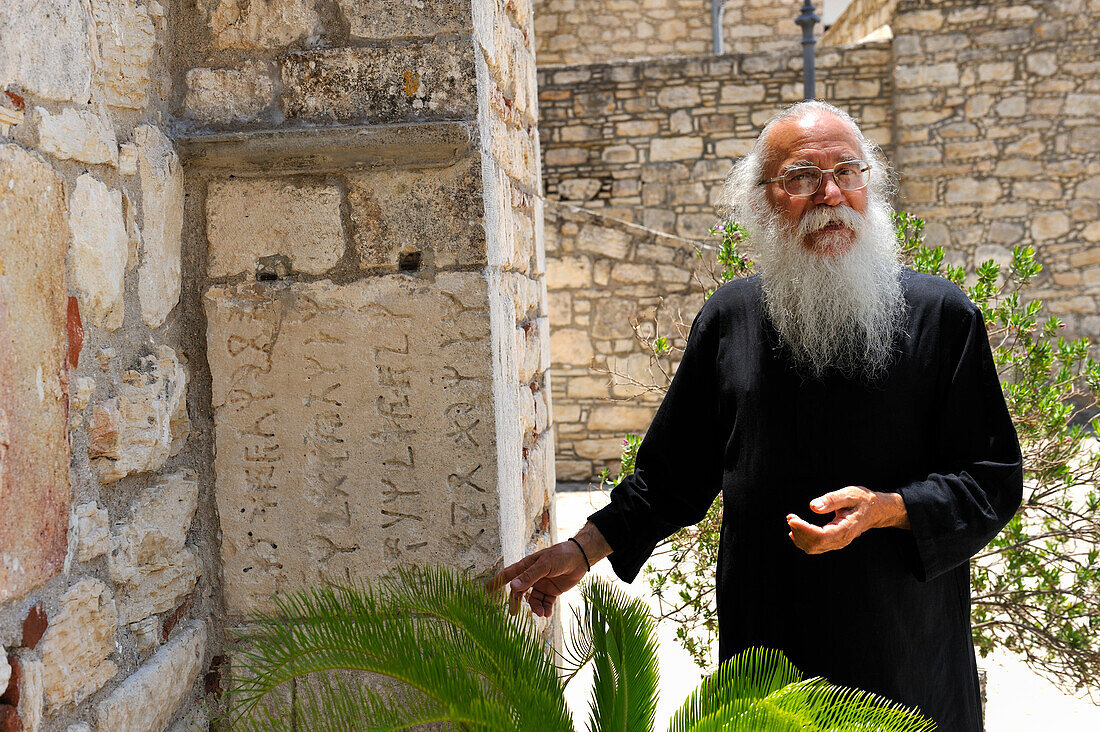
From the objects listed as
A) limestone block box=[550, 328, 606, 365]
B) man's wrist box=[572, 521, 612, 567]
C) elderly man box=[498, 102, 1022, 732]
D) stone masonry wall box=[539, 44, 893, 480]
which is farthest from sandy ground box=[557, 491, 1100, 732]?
stone masonry wall box=[539, 44, 893, 480]

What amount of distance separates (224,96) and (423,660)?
1.17m

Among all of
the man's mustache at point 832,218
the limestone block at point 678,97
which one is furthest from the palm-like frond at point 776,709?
the limestone block at point 678,97

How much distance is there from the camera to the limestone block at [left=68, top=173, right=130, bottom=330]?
1616 mm

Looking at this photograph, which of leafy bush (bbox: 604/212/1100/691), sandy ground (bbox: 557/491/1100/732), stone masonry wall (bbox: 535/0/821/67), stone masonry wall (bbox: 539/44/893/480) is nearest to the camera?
leafy bush (bbox: 604/212/1100/691)

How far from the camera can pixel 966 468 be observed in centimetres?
187

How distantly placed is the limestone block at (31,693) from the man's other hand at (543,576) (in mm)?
855

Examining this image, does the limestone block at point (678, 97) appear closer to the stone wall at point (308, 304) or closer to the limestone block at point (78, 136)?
the stone wall at point (308, 304)

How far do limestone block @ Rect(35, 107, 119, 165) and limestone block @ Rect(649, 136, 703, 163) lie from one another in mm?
8470

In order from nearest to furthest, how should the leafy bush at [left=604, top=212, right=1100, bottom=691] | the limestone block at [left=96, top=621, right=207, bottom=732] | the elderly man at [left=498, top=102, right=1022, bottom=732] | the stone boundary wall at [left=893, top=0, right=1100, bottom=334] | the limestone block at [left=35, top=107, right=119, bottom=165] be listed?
the limestone block at [left=35, top=107, right=119, bottom=165]
the limestone block at [left=96, top=621, right=207, bottom=732]
the elderly man at [left=498, top=102, right=1022, bottom=732]
the leafy bush at [left=604, top=212, right=1100, bottom=691]
the stone boundary wall at [left=893, top=0, right=1100, bottom=334]

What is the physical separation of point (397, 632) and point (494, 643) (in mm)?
178

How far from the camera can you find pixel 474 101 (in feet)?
6.48

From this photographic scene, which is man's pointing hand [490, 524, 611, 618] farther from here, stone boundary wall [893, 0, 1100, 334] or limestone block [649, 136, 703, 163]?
stone boundary wall [893, 0, 1100, 334]

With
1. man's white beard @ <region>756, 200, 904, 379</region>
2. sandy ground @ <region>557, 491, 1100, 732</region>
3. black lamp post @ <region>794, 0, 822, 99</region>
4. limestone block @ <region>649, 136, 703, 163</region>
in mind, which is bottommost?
sandy ground @ <region>557, 491, 1100, 732</region>

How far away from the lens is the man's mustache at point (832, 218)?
2064 mm
